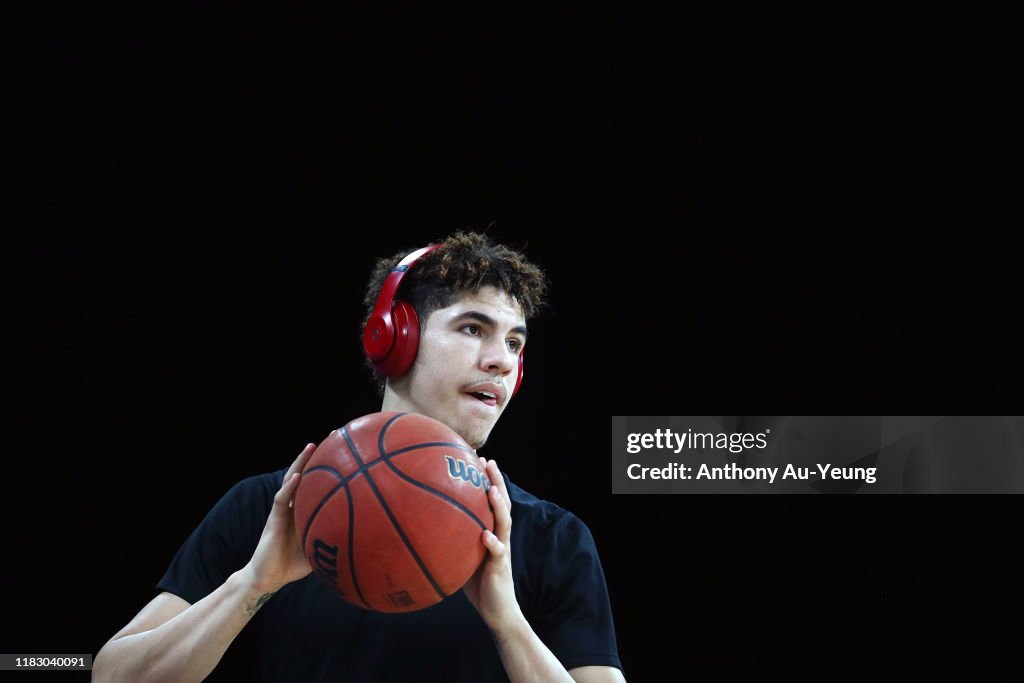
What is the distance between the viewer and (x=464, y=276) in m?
2.06

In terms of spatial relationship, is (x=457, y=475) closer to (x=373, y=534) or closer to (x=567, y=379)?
(x=373, y=534)

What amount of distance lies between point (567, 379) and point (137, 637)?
2.00m

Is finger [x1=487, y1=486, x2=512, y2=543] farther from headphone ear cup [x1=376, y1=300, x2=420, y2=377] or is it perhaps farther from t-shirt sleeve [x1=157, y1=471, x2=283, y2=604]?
t-shirt sleeve [x1=157, y1=471, x2=283, y2=604]

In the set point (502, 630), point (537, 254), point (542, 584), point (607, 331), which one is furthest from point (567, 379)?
point (502, 630)

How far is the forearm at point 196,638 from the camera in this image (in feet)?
4.99

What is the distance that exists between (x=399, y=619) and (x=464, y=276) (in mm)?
834

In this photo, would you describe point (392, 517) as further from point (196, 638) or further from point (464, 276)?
point (464, 276)

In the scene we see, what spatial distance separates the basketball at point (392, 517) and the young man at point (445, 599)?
0.22ft

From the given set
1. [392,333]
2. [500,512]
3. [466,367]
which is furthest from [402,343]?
[500,512]

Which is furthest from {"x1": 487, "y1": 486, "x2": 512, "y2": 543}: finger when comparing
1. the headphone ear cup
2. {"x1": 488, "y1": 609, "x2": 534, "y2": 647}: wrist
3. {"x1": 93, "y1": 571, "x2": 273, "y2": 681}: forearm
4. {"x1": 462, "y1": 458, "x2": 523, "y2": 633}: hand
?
the headphone ear cup

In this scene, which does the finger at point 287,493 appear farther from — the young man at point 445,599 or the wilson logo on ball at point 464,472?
the wilson logo on ball at point 464,472

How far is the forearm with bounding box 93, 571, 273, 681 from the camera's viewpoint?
1.52 metres

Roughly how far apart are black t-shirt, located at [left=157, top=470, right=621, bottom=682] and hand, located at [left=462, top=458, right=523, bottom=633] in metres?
0.30

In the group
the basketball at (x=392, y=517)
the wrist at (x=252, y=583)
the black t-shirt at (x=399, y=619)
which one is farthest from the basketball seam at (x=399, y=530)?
the black t-shirt at (x=399, y=619)
